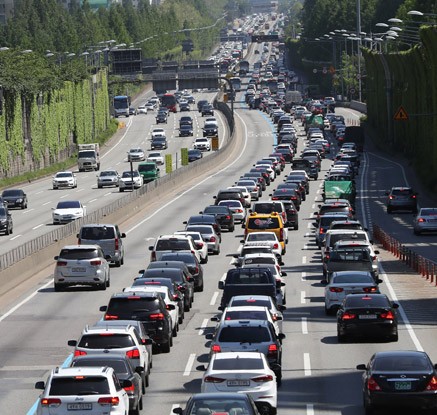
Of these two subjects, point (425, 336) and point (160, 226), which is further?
point (160, 226)

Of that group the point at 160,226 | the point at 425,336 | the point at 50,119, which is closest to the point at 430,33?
the point at 160,226

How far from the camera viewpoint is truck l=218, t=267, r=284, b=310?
42.7 metres

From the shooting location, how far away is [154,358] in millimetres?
37094

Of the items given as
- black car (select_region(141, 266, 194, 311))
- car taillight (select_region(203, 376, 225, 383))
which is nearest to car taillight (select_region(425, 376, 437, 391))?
car taillight (select_region(203, 376, 225, 383))

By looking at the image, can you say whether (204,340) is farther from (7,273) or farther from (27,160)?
(27,160)

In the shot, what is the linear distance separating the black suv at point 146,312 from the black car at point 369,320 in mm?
4565

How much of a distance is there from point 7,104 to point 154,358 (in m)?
95.5

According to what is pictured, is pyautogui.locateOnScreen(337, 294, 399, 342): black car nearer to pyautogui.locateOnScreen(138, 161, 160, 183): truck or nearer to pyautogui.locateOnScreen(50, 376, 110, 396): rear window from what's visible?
pyautogui.locateOnScreen(50, 376, 110, 396): rear window

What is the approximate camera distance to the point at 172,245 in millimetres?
56969

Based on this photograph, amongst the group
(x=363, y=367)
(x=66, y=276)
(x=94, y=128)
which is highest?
(x=363, y=367)

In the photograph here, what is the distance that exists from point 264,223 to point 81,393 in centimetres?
4094

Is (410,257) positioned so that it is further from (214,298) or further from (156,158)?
(156,158)

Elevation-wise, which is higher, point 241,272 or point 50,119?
point 241,272

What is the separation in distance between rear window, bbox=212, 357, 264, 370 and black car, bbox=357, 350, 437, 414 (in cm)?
206
